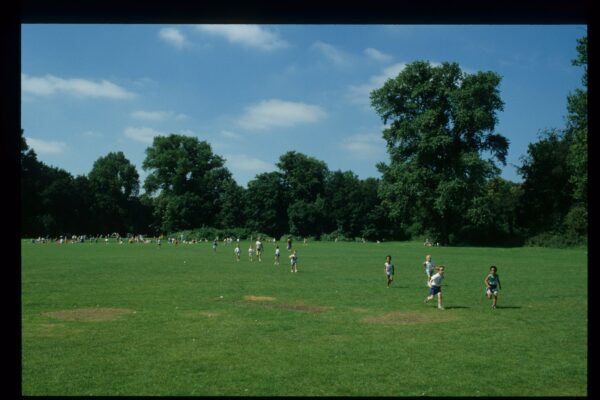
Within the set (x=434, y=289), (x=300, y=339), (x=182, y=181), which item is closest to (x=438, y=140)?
(x=434, y=289)

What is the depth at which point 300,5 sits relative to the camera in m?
3.28

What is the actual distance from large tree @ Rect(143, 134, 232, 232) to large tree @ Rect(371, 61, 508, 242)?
137 ft

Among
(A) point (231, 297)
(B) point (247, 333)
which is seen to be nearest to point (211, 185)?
(A) point (231, 297)

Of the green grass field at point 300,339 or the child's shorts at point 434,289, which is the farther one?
the child's shorts at point 434,289

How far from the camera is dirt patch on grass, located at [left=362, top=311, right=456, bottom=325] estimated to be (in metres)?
12.6

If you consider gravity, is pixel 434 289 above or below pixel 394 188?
below

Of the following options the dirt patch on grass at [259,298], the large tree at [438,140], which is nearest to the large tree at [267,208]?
the large tree at [438,140]

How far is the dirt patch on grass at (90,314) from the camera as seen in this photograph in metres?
12.9

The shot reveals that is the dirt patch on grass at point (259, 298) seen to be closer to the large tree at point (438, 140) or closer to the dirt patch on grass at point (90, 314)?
the dirt patch on grass at point (90, 314)

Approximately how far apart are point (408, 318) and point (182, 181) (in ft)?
258

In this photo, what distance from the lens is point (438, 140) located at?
166 ft

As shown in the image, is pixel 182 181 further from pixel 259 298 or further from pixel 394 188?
pixel 259 298

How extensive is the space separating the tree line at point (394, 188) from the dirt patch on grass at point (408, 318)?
2243 centimetres

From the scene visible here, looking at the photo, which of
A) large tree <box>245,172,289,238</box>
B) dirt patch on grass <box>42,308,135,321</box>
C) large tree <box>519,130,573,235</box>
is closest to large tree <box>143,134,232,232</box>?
large tree <box>245,172,289,238</box>
